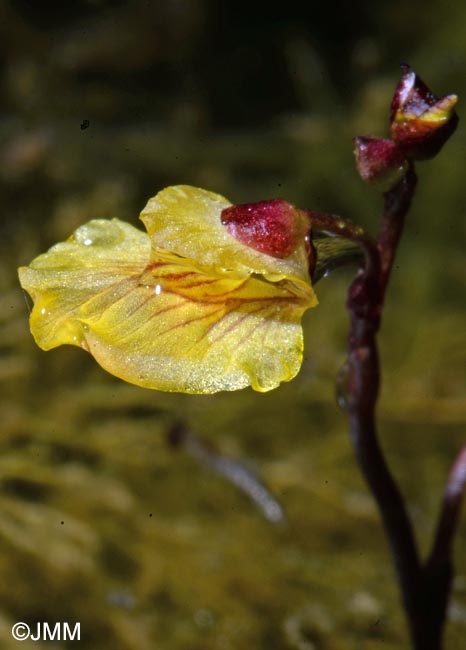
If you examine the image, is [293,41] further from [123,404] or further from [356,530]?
[356,530]

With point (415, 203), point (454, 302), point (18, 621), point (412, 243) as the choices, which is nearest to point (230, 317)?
point (18, 621)

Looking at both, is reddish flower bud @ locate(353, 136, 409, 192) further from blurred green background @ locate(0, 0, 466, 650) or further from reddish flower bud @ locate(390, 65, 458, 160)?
blurred green background @ locate(0, 0, 466, 650)

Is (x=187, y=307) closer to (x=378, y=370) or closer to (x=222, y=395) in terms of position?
(x=378, y=370)

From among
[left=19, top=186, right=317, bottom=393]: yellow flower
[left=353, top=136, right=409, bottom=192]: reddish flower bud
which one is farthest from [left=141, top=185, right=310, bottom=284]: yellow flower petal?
[left=353, top=136, right=409, bottom=192]: reddish flower bud

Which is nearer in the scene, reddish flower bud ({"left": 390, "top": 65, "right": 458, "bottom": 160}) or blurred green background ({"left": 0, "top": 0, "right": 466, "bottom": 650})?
reddish flower bud ({"left": 390, "top": 65, "right": 458, "bottom": 160})

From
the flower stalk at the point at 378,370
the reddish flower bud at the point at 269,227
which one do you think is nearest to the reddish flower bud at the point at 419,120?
the flower stalk at the point at 378,370

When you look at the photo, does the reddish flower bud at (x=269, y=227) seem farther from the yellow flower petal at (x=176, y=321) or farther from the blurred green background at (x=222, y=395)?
the blurred green background at (x=222, y=395)
